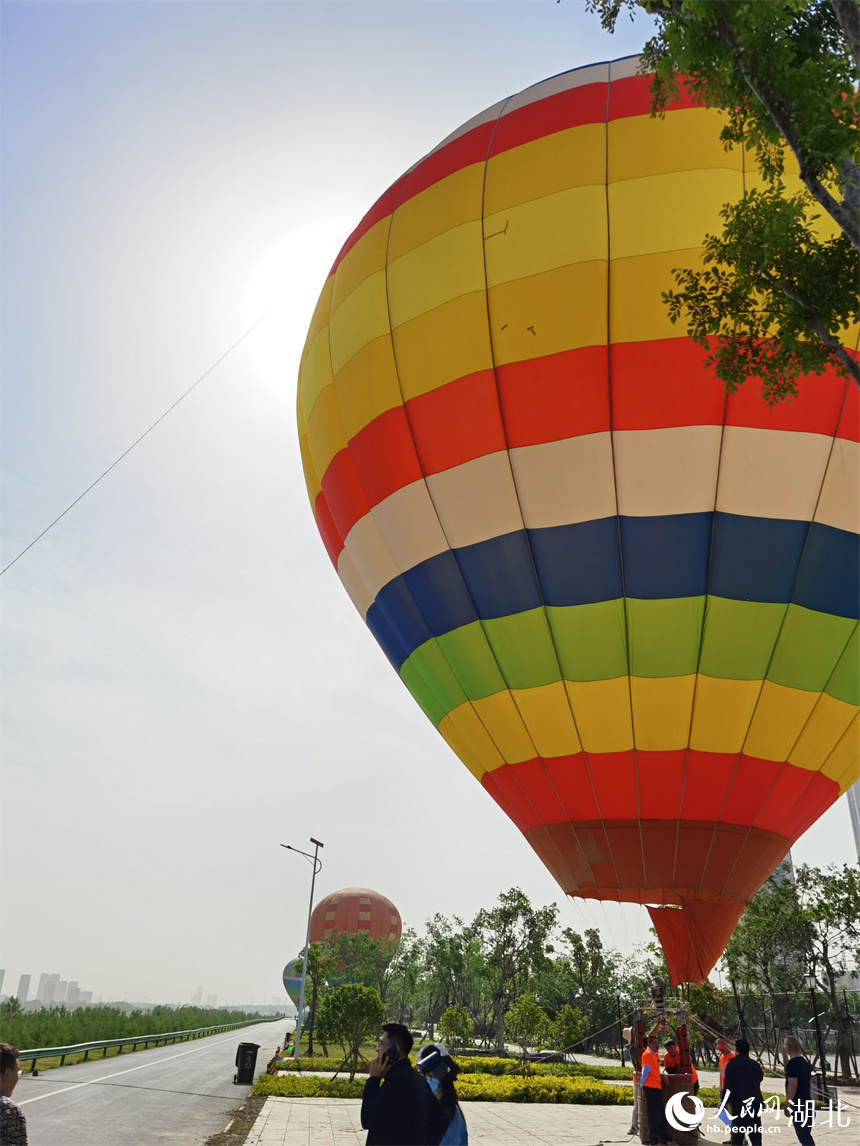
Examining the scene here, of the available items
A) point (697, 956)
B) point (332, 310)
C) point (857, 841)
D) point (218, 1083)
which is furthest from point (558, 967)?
point (857, 841)

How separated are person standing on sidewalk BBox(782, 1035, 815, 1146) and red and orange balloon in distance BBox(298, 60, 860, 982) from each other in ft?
4.10

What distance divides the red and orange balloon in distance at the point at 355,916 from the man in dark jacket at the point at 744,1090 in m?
49.2

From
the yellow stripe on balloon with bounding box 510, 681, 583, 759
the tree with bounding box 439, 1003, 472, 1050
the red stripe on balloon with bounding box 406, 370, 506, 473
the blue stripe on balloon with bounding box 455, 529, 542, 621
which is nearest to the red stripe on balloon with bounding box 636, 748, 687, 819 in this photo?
the yellow stripe on balloon with bounding box 510, 681, 583, 759

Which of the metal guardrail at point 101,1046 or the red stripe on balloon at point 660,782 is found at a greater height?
the red stripe on balloon at point 660,782

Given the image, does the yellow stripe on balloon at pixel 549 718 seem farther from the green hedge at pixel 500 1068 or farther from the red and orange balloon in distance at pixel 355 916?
the red and orange balloon in distance at pixel 355 916

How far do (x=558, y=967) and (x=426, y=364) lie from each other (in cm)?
4340

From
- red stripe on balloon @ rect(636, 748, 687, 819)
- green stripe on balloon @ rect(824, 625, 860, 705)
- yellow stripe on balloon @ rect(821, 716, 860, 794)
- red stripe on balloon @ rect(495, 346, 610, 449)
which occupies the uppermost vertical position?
red stripe on balloon @ rect(495, 346, 610, 449)

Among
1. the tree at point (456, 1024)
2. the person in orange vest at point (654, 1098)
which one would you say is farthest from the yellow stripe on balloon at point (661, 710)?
the tree at point (456, 1024)

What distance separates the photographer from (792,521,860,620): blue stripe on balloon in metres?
8.61

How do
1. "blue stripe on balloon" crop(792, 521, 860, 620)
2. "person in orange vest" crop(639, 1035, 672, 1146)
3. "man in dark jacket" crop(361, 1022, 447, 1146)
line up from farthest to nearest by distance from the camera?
1. "person in orange vest" crop(639, 1035, 672, 1146)
2. "blue stripe on balloon" crop(792, 521, 860, 620)
3. "man in dark jacket" crop(361, 1022, 447, 1146)

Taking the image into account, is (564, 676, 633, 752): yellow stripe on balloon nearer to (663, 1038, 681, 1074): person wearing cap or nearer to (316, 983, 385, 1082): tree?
(663, 1038, 681, 1074): person wearing cap

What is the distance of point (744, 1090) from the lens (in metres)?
8.30

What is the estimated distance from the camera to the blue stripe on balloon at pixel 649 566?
8703 mm

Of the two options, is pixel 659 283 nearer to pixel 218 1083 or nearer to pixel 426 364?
pixel 426 364
